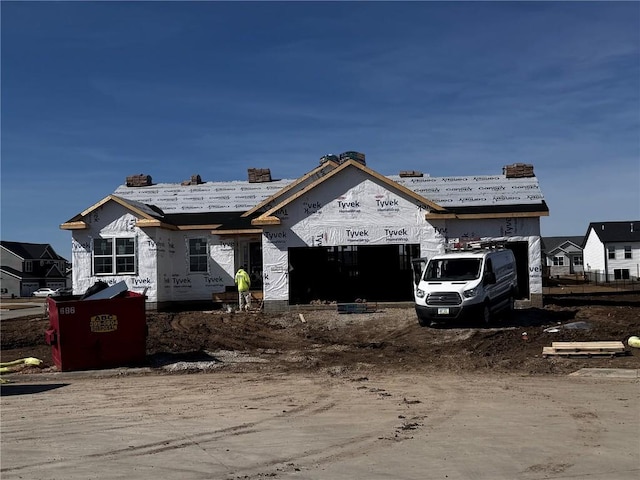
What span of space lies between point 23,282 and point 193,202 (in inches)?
2458

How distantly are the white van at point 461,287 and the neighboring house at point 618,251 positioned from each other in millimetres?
55306

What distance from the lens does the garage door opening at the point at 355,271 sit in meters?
31.2

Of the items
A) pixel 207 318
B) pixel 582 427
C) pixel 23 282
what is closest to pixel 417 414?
pixel 582 427

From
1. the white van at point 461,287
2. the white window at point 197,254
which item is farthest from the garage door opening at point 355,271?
the white van at point 461,287

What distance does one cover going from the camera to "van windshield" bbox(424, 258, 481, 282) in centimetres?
2048

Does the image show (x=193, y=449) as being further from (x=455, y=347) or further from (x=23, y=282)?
(x=23, y=282)

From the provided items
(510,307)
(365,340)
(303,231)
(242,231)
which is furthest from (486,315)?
(242,231)

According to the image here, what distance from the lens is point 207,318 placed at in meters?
24.7

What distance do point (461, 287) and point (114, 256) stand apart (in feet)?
48.6

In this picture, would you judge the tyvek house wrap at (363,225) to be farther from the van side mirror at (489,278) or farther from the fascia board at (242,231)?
the van side mirror at (489,278)

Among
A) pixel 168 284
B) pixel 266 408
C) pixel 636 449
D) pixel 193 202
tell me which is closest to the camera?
pixel 636 449

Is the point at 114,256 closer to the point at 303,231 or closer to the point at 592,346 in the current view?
the point at 303,231

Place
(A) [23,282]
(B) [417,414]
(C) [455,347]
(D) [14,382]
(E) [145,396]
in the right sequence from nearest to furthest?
1. (B) [417,414]
2. (E) [145,396]
3. (D) [14,382]
4. (C) [455,347]
5. (A) [23,282]

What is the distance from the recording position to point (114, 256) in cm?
2834
